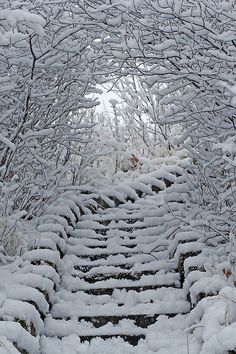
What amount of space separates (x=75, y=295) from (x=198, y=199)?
160 cm

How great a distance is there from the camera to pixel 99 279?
4.32 m

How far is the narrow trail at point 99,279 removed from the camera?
11.0 ft

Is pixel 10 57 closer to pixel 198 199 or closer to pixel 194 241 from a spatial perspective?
pixel 194 241

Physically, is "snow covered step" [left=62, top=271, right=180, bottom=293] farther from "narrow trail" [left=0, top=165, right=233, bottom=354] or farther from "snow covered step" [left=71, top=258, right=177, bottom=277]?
"snow covered step" [left=71, top=258, right=177, bottom=277]

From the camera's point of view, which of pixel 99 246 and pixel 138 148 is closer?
pixel 99 246

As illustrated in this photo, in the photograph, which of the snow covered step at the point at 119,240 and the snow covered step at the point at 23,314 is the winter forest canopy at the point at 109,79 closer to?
the snow covered step at the point at 119,240

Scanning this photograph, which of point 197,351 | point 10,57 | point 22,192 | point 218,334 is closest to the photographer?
point 218,334

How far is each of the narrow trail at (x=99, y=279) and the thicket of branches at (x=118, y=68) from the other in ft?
1.26

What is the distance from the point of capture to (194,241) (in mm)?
4281

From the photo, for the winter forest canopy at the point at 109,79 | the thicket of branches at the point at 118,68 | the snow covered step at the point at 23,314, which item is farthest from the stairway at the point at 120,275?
the thicket of branches at the point at 118,68

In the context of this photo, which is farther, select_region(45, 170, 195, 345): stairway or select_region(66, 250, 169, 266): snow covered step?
select_region(66, 250, 169, 266): snow covered step

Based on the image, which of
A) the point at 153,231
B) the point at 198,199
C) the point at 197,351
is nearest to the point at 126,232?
the point at 153,231

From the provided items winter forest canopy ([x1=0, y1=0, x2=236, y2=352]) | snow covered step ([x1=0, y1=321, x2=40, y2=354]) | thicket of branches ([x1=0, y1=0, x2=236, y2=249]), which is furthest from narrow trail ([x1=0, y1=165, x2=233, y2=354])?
thicket of branches ([x1=0, y1=0, x2=236, y2=249])

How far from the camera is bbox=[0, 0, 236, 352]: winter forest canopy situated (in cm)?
306
